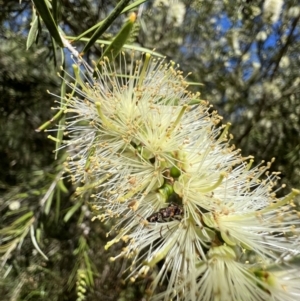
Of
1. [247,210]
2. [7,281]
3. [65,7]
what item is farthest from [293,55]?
[247,210]

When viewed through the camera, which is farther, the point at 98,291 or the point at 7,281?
the point at 98,291

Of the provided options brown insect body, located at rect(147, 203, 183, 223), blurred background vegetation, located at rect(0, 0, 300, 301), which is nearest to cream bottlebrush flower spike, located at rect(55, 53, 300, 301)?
brown insect body, located at rect(147, 203, 183, 223)

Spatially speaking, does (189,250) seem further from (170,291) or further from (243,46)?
(243,46)

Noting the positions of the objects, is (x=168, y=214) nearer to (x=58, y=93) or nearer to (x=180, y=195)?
(x=180, y=195)

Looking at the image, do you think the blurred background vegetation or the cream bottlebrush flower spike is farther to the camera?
the blurred background vegetation

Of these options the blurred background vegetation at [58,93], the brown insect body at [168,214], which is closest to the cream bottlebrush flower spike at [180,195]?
the brown insect body at [168,214]

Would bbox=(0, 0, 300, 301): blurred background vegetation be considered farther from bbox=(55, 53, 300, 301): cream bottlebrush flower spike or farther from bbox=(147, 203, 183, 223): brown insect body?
bbox=(147, 203, 183, 223): brown insect body

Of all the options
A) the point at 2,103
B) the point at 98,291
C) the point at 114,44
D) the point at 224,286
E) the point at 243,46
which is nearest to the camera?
the point at 224,286
